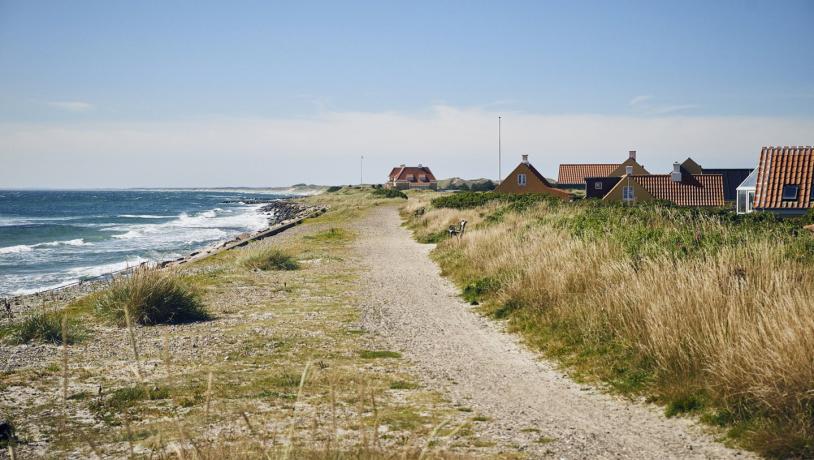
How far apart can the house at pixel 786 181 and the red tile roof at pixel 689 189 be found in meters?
16.4

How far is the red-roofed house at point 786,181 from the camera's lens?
109ft

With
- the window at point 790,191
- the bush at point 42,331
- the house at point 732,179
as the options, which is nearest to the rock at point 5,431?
the bush at point 42,331

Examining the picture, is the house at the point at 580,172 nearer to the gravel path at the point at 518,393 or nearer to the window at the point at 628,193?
the window at the point at 628,193

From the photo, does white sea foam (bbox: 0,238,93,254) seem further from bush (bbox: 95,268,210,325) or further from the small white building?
the small white building

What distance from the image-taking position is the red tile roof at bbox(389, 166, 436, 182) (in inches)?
4643

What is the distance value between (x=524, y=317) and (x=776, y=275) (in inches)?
157

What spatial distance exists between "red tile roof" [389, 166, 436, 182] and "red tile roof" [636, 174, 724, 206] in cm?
6604

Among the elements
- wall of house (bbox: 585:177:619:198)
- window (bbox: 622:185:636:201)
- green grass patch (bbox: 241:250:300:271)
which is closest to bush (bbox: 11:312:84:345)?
green grass patch (bbox: 241:250:300:271)

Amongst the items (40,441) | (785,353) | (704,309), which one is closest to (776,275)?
(704,309)

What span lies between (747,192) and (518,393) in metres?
37.3

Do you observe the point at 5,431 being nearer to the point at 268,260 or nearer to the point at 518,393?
the point at 518,393

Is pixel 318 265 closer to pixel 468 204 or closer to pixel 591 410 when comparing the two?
pixel 591 410

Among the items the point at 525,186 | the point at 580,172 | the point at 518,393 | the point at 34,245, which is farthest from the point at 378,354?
the point at 580,172

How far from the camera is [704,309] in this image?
7.61 metres
